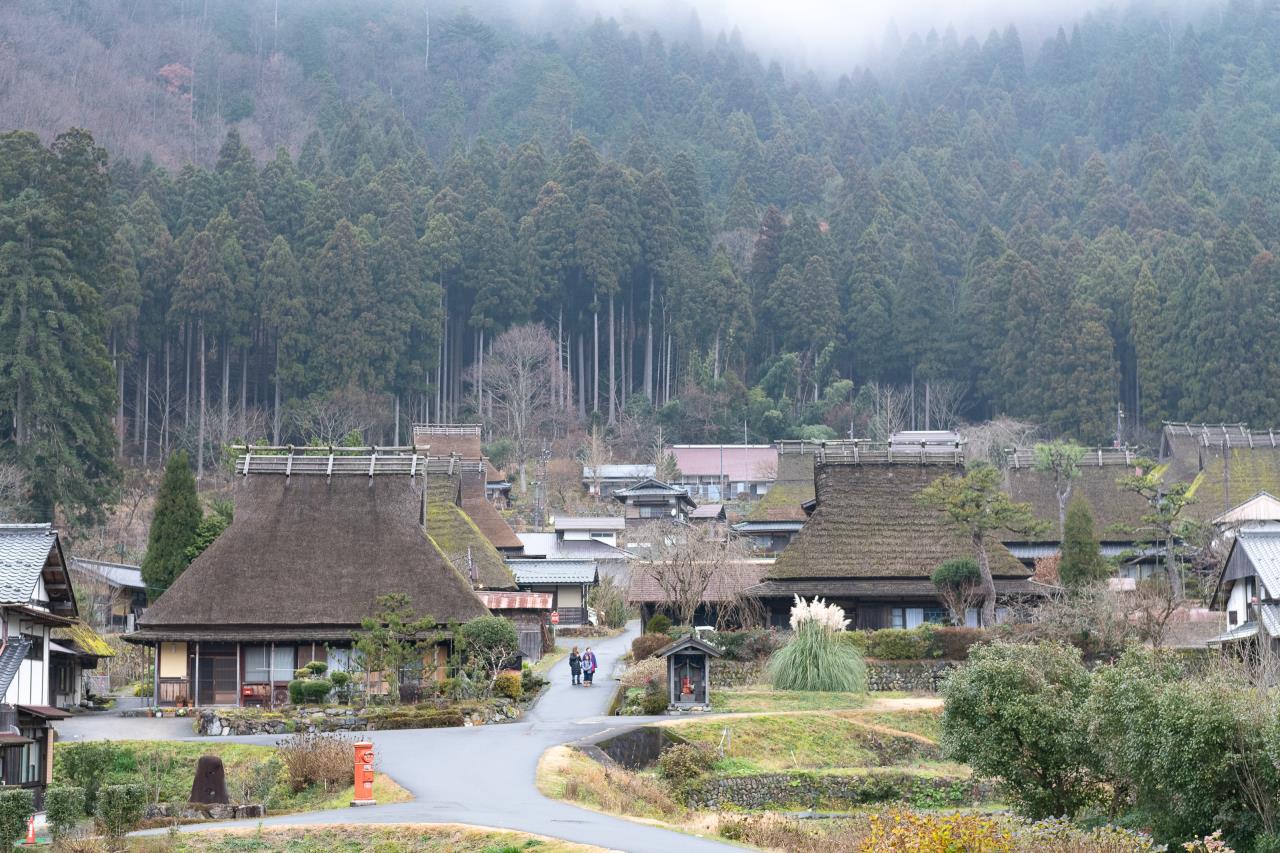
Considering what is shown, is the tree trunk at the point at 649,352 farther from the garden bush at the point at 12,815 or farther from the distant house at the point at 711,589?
the garden bush at the point at 12,815

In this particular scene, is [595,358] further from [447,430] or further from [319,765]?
[319,765]

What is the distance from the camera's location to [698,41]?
161 metres

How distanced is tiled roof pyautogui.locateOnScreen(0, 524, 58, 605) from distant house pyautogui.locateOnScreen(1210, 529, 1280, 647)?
75.0ft

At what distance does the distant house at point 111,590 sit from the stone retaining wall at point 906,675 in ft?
70.9

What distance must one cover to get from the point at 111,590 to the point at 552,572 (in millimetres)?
13736

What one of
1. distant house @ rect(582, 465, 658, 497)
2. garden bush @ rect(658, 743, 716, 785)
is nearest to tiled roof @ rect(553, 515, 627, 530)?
distant house @ rect(582, 465, 658, 497)

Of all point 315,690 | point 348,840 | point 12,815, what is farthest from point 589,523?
point 12,815

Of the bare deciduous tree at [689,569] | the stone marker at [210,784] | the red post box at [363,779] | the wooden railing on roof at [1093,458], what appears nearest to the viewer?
the red post box at [363,779]

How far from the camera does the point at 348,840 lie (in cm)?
2073

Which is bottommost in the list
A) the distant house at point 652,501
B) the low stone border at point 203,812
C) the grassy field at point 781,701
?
the low stone border at point 203,812

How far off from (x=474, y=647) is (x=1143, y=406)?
162 feet

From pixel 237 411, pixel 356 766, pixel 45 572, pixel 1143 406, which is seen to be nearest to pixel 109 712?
pixel 45 572

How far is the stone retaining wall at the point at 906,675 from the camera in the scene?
3681 centimetres

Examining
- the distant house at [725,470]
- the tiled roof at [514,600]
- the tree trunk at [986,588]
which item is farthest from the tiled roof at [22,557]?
the distant house at [725,470]
